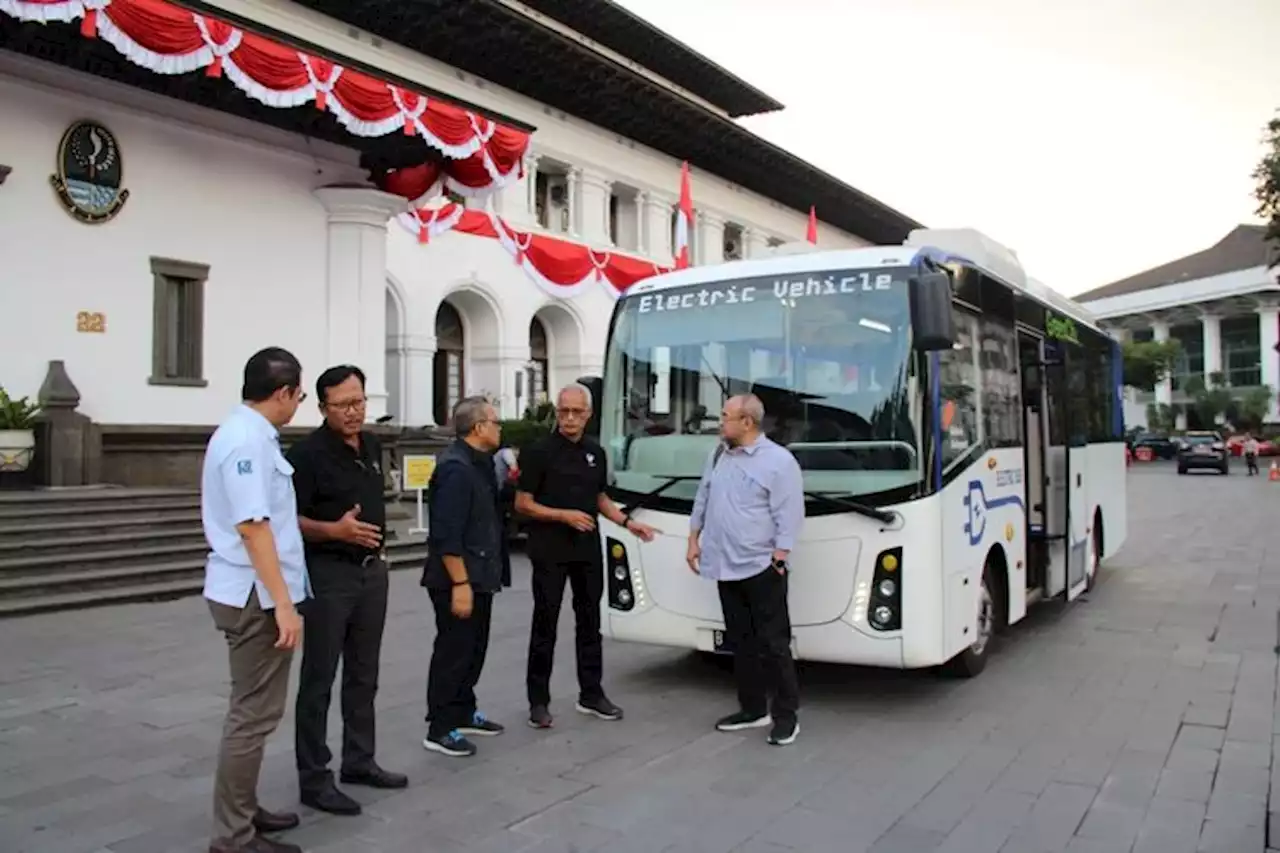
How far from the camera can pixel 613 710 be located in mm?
6434

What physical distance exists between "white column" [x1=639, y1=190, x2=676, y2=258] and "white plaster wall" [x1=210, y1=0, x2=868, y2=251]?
20 centimetres

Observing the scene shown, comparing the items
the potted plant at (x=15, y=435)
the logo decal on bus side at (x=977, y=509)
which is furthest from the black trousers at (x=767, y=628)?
the potted plant at (x=15, y=435)

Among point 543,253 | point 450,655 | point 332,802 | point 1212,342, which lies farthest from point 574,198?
point 1212,342

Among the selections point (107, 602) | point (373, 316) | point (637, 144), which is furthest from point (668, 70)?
point (107, 602)

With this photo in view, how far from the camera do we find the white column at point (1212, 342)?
261ft

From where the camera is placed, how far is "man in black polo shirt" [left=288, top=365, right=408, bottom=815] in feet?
15.4

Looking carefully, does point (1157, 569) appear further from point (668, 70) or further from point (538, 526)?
point (668, 70)

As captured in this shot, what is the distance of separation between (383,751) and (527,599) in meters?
5.81

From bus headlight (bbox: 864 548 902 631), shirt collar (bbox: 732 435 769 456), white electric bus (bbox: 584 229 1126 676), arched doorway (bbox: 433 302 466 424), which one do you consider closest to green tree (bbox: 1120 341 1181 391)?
arched doorway (bbox: 433 302 466 424)

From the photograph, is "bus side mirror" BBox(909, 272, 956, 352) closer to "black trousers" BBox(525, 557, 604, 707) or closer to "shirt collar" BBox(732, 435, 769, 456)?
"shirt collar" BBox(732, 435, 769, 456)

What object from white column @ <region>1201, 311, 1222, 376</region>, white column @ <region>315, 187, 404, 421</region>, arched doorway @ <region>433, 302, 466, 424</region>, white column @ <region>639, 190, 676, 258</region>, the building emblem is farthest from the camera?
white column @ <region>1201, 311, 1222, 376</region>

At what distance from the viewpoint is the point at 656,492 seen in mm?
6891

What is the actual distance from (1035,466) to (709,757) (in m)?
4.91

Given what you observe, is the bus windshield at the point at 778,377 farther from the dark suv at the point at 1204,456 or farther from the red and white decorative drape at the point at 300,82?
the dark suv at the point at 1204,456
